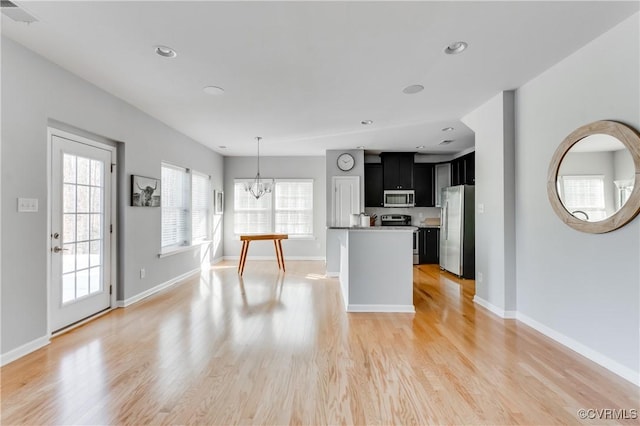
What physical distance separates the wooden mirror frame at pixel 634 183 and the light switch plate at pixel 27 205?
4.64m

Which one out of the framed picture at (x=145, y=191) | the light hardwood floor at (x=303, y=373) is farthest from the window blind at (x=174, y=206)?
the light hardwood floor at (x=303, y=373)

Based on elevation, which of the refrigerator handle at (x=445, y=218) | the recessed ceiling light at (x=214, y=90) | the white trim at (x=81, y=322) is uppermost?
the recessed ceiling light at (x=214, y=90)

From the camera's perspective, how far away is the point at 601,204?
238 cm

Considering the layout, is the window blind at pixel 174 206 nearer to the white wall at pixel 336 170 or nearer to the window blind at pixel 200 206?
the window blind at pixel 200 206

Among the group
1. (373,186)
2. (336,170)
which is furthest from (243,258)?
(373,186)

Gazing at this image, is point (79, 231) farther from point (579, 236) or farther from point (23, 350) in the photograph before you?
point (579, 236)

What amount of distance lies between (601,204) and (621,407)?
1.42 m

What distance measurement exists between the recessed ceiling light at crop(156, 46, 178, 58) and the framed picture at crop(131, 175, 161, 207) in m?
1.94

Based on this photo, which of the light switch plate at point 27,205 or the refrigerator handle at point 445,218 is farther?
the refrigerator handle at point 445,218

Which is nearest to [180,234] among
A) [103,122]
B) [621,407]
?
[103,122]

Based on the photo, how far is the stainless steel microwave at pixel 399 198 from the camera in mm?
6926

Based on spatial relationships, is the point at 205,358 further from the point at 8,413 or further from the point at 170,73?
the point at 170,73

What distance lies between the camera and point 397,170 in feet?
22.7

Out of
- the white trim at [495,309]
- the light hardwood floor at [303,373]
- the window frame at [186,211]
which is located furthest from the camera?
the window frame at [186,211]
